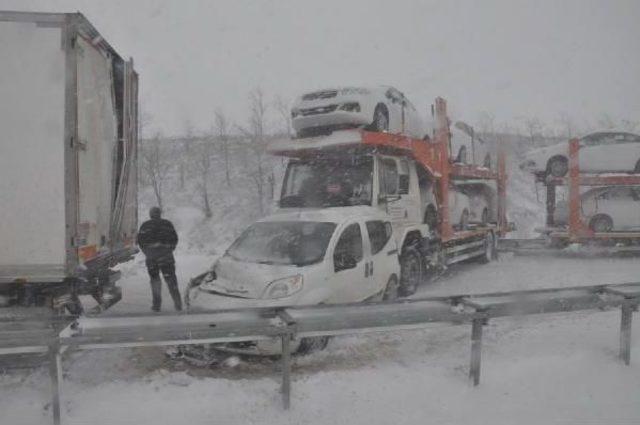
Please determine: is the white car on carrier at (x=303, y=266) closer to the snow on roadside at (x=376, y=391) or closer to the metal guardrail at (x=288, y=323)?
the snow on roadside at (x=376, y=391)

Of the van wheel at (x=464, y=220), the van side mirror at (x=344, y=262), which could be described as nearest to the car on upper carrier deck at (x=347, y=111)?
the van side mirror at (x=344, y=262)

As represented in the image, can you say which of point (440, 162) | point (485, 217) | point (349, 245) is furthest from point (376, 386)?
point (485, 217)

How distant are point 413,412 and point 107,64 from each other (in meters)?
5.13


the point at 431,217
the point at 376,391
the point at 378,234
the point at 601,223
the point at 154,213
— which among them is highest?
the point at 154,213

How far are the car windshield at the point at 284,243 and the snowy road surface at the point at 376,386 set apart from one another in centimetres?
112

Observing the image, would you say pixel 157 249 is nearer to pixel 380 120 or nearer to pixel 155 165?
pixel 380 120

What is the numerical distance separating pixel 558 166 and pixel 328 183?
339 inches

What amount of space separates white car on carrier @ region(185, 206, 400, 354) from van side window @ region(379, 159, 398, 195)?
106 cm

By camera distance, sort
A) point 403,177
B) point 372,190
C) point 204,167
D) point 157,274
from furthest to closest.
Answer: point 204,167 < point 403,177 < point 372,190 < point 157,274

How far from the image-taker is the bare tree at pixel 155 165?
47312mm

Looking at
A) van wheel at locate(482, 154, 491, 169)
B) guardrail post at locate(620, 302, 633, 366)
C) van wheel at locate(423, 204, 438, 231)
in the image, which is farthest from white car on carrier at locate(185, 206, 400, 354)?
van wheel at locate(482, 154, 491, 169)

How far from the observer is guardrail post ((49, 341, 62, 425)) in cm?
404

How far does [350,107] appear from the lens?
9.16 metres

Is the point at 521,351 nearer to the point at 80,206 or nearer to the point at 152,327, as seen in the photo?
the point at 152,327
